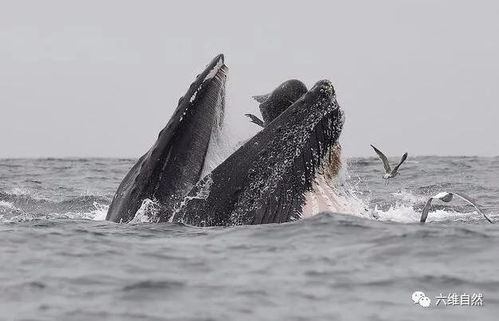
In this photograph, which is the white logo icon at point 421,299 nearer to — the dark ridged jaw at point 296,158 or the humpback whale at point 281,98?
the dark ridged jaw at point 296,158

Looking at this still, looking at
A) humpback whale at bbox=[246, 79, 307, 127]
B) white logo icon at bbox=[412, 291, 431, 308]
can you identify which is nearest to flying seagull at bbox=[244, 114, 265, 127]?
humpback whale at bbox=[246, 79, 307, 127]

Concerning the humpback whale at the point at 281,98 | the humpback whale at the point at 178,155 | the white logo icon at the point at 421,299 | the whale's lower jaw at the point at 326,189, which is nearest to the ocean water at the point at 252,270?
the white logo icon at the point at 421,299

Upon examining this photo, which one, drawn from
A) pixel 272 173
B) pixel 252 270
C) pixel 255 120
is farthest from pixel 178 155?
pixel 252 270

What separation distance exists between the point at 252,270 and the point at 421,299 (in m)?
1.39

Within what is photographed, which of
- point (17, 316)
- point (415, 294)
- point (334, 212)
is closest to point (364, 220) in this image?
point (334, 212)

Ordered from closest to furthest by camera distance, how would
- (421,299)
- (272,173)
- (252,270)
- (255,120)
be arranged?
(421,299), (252,270), (272,173), (255,120)

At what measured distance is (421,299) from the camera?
21.1 ft

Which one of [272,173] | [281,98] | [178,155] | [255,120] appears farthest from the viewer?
[255,120]

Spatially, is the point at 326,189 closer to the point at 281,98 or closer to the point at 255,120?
the point at 281,98

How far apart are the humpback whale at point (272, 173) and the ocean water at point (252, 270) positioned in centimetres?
19

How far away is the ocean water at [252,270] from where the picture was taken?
6.24 meters

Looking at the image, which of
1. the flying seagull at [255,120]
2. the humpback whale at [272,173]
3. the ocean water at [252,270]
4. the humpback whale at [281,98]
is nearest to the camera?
the ocean water at [252,270]

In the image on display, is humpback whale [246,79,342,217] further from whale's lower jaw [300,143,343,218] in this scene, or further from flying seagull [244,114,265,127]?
flying seagull [244,114,265,127]

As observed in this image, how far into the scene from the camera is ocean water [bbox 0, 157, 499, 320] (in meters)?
6.24
